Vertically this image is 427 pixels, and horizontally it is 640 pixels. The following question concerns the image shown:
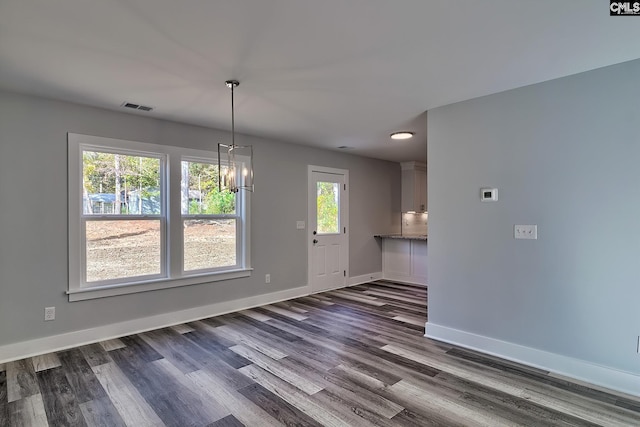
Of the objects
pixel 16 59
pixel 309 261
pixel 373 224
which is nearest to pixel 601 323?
pixel 309 261

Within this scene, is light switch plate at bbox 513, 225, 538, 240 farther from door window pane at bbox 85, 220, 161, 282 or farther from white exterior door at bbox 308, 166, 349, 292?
door window pane at bbox 85, 220, 161, 282

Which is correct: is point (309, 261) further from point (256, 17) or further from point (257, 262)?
point (256, 17)

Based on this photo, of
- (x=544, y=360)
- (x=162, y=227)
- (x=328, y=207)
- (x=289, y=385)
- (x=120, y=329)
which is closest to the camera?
(x=289, y=385)

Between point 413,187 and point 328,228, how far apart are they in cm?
233

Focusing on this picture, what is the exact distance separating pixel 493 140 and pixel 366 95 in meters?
1.30

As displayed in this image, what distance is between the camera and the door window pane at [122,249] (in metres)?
3.62

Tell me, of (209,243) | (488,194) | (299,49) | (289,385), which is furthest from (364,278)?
(299,49)

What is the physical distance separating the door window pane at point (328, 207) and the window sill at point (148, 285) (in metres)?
1.67

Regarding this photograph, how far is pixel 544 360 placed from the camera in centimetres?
293

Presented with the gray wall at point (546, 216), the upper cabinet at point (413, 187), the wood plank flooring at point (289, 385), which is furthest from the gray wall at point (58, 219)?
the upper cabinet at point (413, 187)

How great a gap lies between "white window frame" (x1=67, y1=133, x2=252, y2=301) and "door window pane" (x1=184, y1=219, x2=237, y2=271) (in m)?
0.08

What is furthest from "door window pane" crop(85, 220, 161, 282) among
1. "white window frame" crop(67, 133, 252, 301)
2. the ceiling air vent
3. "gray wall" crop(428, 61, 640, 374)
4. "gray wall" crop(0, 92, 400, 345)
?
"gray wall" crop(428, 61, 640, 374)

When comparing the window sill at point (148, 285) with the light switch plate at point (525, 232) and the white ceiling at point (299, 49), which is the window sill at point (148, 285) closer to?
the white ceiling at point (299, 49)

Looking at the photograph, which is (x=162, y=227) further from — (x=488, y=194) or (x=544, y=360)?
(x=544, y=360)
